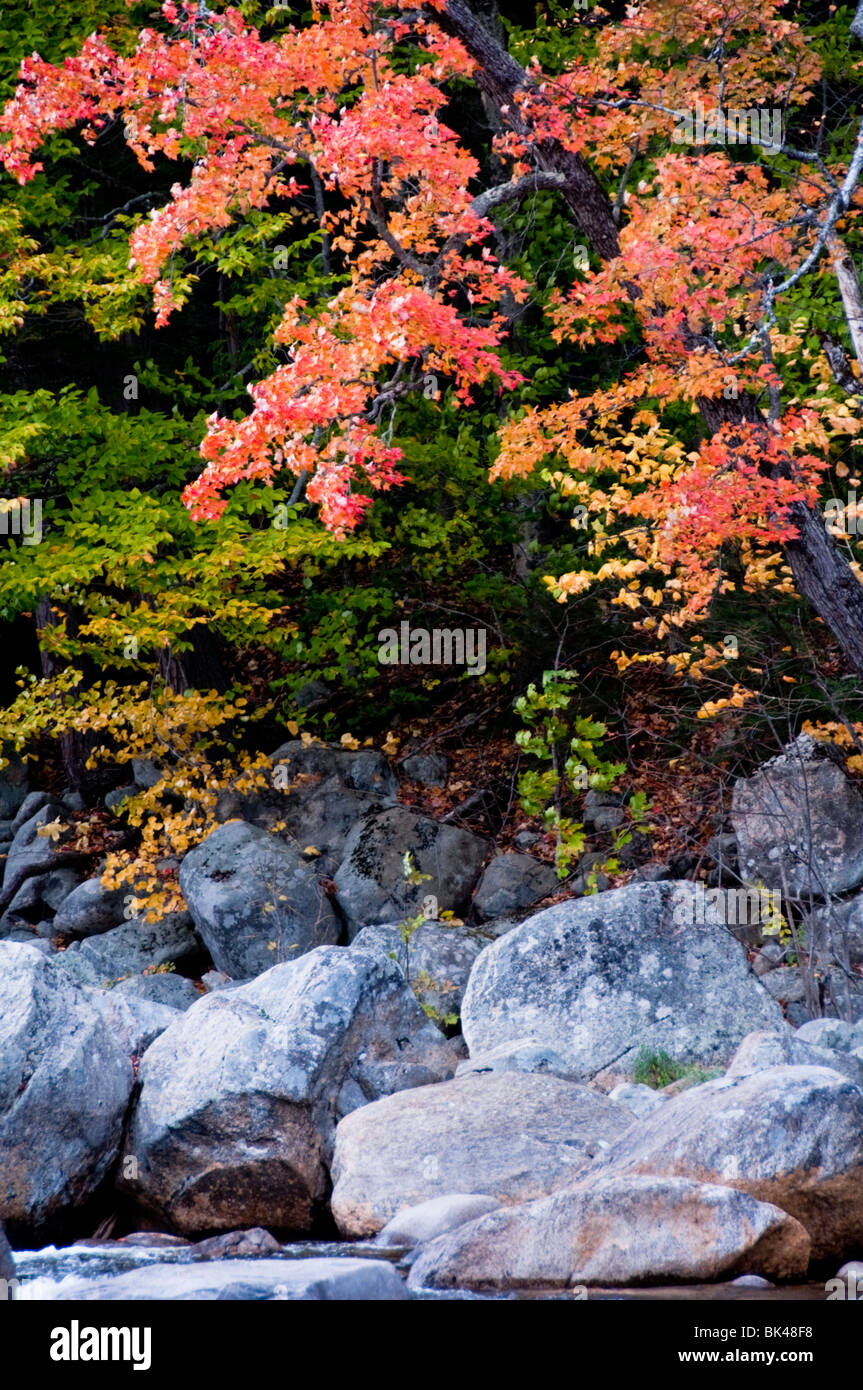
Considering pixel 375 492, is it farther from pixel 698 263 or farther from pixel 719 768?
pixel 698 263

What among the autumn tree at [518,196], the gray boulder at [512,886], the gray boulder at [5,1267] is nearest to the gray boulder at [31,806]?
the gray boulder at [512,886]

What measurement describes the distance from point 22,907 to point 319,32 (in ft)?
32.3

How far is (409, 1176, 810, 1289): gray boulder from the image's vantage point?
521cm

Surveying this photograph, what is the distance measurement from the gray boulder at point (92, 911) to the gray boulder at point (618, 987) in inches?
231

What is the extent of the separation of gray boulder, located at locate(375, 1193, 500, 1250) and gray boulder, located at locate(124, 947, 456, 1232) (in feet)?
2.91

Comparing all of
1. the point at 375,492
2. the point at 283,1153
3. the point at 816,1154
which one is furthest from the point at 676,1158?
the point at 375,492

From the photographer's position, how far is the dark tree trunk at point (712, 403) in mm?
8992

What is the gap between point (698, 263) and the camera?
26.2ft

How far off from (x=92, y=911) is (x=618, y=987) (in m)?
6.97

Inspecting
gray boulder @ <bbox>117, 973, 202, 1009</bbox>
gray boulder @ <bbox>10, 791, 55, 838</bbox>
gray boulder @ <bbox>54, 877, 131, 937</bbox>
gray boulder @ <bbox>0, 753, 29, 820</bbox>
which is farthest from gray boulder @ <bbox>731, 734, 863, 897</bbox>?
gray boulder @ <bbox>0, 753, 29, 820</bbox>

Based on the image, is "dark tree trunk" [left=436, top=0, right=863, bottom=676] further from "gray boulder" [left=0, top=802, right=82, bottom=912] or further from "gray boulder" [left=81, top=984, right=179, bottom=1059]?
"gray boulder" [left=0, top=802, right=82, bottom=912]

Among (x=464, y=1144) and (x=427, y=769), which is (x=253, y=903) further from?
(x=464, y=1144)

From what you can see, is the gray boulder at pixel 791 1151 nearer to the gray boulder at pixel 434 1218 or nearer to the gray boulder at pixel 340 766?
the gray boulder at pixel 434 1218

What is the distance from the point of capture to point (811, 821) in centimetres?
1075
